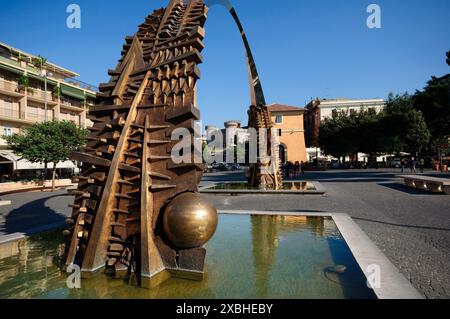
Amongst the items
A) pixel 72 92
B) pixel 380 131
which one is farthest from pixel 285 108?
pixel 72 92

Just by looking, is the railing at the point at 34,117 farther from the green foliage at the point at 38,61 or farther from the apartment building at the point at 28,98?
the green foliage at the point at 38,61

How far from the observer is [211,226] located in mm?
4387

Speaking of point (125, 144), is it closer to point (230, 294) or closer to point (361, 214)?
point (230, 294)

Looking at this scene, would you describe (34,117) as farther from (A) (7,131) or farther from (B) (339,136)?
(B) (339,136)

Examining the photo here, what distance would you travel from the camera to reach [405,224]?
8.35 m

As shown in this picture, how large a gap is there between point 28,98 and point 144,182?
3743cm

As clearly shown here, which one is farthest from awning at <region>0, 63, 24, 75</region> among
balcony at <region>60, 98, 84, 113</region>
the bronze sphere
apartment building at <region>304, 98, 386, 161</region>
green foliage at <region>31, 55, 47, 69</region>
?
apartment building at <region>304, 98, 386, 161</region>

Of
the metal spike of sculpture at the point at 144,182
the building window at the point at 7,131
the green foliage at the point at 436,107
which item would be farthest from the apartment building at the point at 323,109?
the metal spike of sculpture at the point at 144,182

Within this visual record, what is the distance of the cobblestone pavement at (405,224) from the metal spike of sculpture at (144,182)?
3259mm

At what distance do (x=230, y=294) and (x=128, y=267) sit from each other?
62.3 inches

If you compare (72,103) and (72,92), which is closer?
(72,92)

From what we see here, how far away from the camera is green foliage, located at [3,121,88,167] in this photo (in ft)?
78.4

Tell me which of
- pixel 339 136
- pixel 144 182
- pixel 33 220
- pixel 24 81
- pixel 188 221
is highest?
pixel 24 81

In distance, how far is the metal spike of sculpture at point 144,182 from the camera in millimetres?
4352
